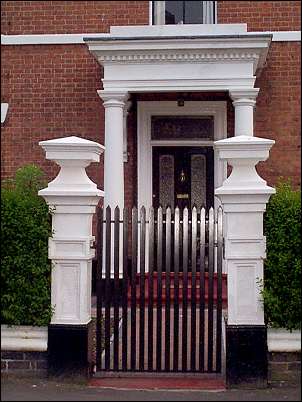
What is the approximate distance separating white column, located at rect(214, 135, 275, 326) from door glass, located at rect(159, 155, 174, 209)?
6.98 m

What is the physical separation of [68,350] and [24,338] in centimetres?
45

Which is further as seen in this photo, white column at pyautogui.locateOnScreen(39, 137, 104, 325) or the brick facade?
the brick facade

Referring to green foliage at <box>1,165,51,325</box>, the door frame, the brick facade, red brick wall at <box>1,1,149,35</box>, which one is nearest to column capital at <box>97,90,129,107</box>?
the brick facade

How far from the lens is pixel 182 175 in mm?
13461

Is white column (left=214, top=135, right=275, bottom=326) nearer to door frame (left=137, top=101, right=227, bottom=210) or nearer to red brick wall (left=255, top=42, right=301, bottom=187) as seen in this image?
red brick wall (left=255, top=42, right=301, bottom=187)

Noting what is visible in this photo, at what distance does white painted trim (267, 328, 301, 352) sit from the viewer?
6293mm

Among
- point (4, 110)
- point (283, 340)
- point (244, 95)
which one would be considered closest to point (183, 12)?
point (244, 95)

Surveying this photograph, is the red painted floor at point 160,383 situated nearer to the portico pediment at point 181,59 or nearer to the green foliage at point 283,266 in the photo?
the green foliage at point 283,266

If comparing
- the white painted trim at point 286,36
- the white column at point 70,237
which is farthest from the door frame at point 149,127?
the white column at point 70,237

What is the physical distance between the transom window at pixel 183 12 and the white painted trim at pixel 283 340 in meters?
8.35

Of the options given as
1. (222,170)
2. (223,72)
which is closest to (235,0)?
(223,72)

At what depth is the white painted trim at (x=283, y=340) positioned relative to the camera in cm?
629

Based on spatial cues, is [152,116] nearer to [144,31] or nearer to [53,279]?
[144,31]

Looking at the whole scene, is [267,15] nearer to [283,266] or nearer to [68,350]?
[283,266]
